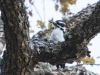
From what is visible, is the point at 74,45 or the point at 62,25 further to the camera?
the point at 62,25

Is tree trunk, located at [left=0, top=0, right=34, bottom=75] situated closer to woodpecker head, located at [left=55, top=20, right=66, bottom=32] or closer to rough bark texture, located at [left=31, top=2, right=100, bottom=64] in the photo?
rough bark texture, located at [left=31, top=2, right=100, bottom=64]

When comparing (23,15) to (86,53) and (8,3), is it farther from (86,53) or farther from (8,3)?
(86,53)

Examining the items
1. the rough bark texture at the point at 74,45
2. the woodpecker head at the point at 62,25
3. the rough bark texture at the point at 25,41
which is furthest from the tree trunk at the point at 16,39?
the woodpecker head at the point at 62,25

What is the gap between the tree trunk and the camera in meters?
2.24

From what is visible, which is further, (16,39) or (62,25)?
(62,25)

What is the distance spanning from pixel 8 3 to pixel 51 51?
0.64 meters

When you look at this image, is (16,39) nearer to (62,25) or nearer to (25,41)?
(25,41)

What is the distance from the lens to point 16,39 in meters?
2.28

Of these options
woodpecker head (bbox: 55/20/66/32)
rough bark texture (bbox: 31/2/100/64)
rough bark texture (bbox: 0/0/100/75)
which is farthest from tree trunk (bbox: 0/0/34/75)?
woodpecker head (bbox: 55/20/66/32)

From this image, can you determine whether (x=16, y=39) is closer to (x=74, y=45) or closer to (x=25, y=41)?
(x=25, y=41)

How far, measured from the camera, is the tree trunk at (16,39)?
2238 millimetres

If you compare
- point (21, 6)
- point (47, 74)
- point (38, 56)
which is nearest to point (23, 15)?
point (21, 6)

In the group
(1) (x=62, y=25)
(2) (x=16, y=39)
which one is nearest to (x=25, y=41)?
(2) (x=16, y=39)

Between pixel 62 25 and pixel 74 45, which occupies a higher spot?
pixel 62 25
